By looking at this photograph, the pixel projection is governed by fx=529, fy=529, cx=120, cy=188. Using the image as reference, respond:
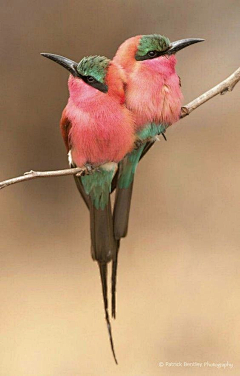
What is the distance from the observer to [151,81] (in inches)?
52.0

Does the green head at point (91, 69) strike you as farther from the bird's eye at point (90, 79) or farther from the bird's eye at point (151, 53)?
the bird's eye at point (151, 53)

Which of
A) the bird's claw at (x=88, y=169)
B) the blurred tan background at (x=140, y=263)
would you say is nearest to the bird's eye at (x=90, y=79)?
the bird's claw at (x=88, y=169)

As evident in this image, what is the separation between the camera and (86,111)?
4.35 ft

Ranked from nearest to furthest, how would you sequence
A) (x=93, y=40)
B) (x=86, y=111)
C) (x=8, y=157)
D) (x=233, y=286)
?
(x=86, y=111)
(x=93, y=40)
(x=8, y=157)
(x=233, y=286)

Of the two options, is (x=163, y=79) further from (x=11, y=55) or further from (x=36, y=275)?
(x=36, y=275)

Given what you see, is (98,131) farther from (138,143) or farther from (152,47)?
(152,47)

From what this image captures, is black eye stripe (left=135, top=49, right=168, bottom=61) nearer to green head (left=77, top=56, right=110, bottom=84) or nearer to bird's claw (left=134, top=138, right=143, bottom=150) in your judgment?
green head (left=77, top=56, right=110, bottom=84)

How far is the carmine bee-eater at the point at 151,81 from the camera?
1307 millimetres

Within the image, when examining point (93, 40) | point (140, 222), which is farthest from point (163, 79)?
point (140, 222)

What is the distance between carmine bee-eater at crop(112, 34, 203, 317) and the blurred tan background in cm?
A: 58

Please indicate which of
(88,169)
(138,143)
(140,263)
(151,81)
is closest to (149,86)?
(151,81)

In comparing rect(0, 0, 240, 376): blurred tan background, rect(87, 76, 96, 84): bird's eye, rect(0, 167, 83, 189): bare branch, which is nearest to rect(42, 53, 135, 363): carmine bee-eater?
rect(87, 76, 96, 84): bird's eye

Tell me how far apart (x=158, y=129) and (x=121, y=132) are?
0.11m

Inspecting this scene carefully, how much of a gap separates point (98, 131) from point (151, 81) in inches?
7.2
